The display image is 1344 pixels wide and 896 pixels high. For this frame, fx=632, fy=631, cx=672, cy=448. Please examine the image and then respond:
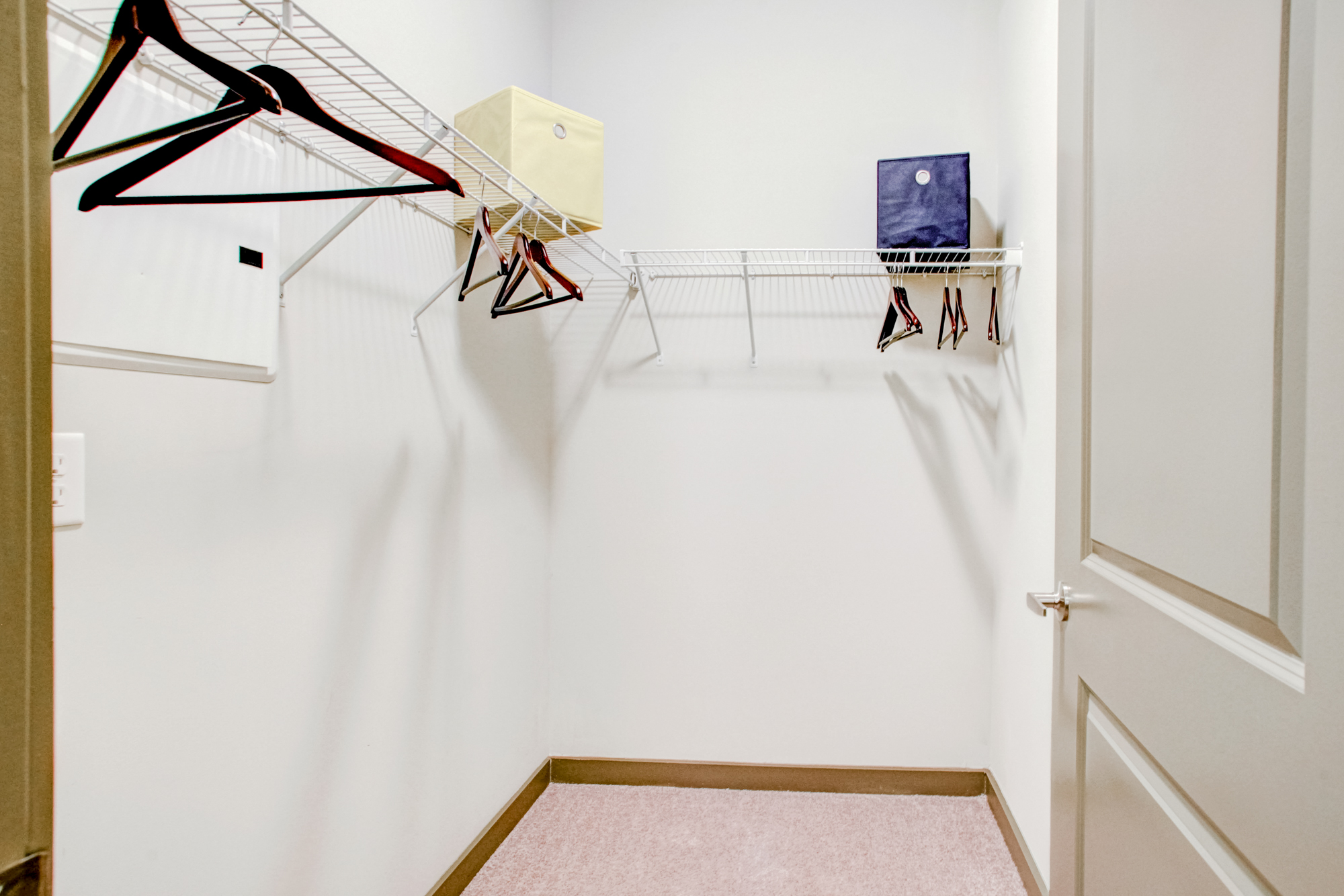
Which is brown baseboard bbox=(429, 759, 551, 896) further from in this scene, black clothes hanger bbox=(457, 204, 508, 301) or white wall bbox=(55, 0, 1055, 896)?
black clothes hanger bbox=(457, 204, 508, 301)

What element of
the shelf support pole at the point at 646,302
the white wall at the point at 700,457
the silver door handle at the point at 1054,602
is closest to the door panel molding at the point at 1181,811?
the silver door handle at the point at 1054,602

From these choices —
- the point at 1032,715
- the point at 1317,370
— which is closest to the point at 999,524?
the point at 1032,715

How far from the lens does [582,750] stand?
219cm

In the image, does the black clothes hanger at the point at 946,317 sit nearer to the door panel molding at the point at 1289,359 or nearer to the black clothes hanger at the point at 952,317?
the black clothes hanger at the point at 952,317

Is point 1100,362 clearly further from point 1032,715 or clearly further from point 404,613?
point 404,613

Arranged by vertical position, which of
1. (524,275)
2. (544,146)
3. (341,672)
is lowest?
(341,672)

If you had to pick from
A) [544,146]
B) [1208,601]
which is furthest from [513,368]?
[1208,601]

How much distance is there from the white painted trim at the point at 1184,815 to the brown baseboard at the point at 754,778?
1238 millimetres

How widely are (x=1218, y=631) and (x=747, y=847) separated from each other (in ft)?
5.10

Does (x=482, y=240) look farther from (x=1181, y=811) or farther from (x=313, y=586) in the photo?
(x=1181, y=811)

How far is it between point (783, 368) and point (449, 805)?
5.16 feet

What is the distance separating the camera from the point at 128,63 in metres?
0.53

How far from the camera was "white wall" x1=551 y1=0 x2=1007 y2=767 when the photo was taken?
203 centimetres

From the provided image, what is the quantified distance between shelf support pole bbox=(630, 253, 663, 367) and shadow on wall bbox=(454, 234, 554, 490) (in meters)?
0.35
